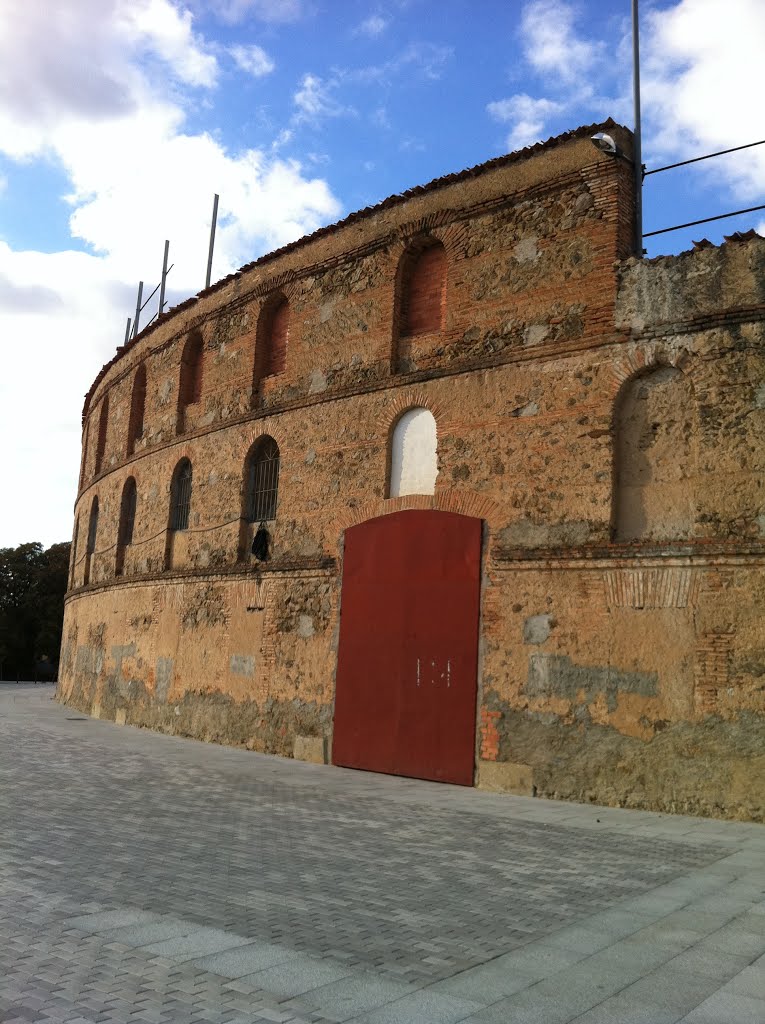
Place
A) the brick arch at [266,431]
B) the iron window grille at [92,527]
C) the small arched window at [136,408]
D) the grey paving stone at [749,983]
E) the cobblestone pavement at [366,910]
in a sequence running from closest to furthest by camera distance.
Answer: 1. the cobblestone pavement at [366,910]
2. the grey paving stone at [749,983]
3. the brick arch at [266,431]
4. the small arched window at [136,408]
5. the iron window grille at [92,527]

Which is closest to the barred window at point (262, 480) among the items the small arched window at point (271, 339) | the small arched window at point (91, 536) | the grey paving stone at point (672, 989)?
the small arched window at point (271, 339)

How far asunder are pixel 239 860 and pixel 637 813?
4.39 m

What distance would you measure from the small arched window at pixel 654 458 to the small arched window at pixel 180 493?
9034 mm

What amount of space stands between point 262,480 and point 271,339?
8.03 feet

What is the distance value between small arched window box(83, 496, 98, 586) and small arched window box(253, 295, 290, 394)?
8.43 m

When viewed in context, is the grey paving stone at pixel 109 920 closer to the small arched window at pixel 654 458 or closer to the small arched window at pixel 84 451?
the small arched window at pixel 654 458

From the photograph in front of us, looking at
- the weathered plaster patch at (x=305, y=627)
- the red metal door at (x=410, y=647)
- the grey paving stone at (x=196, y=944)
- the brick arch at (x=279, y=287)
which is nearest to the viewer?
the grey paving stone at (x=196, y=944)

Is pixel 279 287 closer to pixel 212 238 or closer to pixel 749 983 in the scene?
pixel 212 238

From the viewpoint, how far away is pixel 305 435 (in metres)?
13.2

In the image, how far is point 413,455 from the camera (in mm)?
11633

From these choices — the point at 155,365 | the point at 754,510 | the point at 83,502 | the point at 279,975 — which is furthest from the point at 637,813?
the point at 83,502

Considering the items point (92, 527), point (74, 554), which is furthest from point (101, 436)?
point (74, 554)

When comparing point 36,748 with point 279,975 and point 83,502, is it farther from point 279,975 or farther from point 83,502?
point 83,502

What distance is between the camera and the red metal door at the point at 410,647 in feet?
34.1
